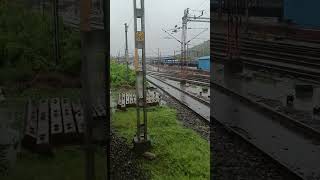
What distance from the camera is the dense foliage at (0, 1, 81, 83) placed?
5.69 feet

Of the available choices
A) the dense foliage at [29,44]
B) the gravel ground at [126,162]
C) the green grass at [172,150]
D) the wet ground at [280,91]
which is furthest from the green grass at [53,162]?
the green grass at [172,150]

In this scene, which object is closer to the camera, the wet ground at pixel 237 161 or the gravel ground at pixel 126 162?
the wet ground at pixel 237 161

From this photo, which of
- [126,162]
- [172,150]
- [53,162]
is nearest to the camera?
[53,162]

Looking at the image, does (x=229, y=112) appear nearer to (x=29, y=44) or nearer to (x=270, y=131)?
(x=270, y=131)

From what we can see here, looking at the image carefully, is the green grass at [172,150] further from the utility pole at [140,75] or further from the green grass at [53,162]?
the green grass at [53,162]

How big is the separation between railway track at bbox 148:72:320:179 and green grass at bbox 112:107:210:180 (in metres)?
1.98

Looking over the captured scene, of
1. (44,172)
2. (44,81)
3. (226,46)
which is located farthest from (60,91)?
(226,46)

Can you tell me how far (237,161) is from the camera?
2.19 m

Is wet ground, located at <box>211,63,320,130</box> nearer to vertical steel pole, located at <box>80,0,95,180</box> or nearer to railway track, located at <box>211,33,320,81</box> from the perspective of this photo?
railway track, located at <box>211,33,320,81</box>

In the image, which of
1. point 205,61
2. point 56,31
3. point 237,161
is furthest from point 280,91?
point 205,61

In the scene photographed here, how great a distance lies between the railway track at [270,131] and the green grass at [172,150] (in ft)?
6.51

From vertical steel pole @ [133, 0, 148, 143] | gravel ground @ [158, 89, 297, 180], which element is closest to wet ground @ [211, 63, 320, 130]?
gravel ground @ [158, 89, 297, 180]

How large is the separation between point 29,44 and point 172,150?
3.92 meters

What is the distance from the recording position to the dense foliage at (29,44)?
1733 mm
